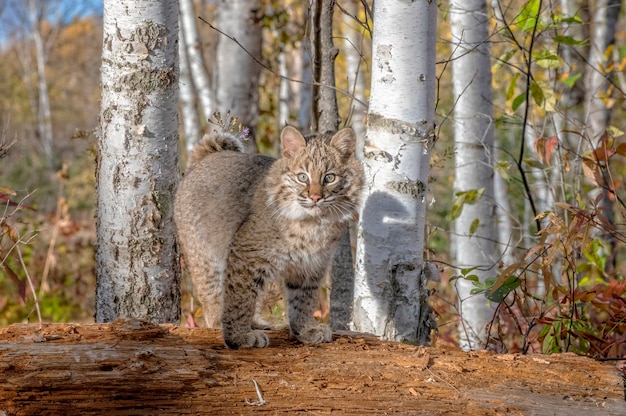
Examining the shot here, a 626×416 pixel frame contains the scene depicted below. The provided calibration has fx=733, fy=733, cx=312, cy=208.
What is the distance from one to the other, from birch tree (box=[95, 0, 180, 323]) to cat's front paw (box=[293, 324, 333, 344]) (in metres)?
0.92

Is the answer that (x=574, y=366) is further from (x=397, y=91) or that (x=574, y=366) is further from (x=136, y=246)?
(x=136, y=246)

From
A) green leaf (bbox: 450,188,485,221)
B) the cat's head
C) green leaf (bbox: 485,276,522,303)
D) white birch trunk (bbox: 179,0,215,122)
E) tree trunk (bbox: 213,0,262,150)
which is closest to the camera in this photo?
green leaf (bbox: 485,276,522,303)

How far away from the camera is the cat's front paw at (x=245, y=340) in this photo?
142 inches

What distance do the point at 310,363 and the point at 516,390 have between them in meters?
0.88

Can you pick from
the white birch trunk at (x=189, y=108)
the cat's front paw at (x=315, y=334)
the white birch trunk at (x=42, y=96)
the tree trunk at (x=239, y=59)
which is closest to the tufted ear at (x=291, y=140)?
the cat's front paw at (x=315, y=334)

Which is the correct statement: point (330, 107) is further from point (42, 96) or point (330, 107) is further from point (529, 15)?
point (42, 96)

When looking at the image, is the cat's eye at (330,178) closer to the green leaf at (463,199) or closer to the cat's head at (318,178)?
the cat's head at (318,178)

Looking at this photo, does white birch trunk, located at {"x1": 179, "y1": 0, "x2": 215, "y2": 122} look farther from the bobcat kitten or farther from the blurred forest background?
the bobcat kitten

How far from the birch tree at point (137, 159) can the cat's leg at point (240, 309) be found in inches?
23.4

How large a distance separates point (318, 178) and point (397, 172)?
416 millimetres

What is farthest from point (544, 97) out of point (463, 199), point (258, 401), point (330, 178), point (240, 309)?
point (258, 401)

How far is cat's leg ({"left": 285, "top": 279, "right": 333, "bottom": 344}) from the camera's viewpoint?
376 centimetres

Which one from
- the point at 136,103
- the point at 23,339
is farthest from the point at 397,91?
the point at 23,339

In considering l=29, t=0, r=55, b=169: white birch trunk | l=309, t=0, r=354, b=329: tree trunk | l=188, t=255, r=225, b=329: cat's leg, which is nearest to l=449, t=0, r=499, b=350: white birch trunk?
l=309, t=0, r=354, b=329: tree trunk
